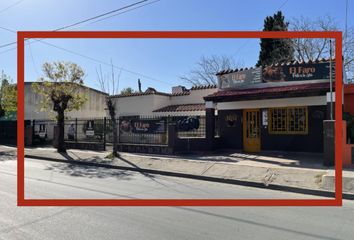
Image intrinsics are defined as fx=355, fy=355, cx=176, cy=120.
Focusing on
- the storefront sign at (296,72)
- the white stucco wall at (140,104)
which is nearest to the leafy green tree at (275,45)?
the white stucco wall at (140,104)

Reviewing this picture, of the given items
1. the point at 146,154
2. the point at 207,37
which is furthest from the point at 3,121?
the point at 207,37

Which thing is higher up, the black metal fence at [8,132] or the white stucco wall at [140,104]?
the white stucco wall at [140,104]

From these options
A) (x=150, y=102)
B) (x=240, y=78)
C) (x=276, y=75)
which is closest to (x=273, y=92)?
(x=276, y=75)

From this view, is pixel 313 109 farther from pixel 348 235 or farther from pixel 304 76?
pixel 348 235

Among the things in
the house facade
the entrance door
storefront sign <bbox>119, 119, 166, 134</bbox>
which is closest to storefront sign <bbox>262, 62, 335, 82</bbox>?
the house facade

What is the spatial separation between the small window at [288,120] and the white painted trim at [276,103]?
0.30 meters

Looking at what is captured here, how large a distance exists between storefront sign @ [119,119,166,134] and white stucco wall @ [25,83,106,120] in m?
13.3

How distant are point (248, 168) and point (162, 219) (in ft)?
22.8

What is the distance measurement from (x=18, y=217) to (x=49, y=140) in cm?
2288

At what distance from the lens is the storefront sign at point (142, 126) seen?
18.6m

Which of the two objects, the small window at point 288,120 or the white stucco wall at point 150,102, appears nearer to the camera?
the small window at point 288,120

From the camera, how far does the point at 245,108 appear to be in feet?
58.2
